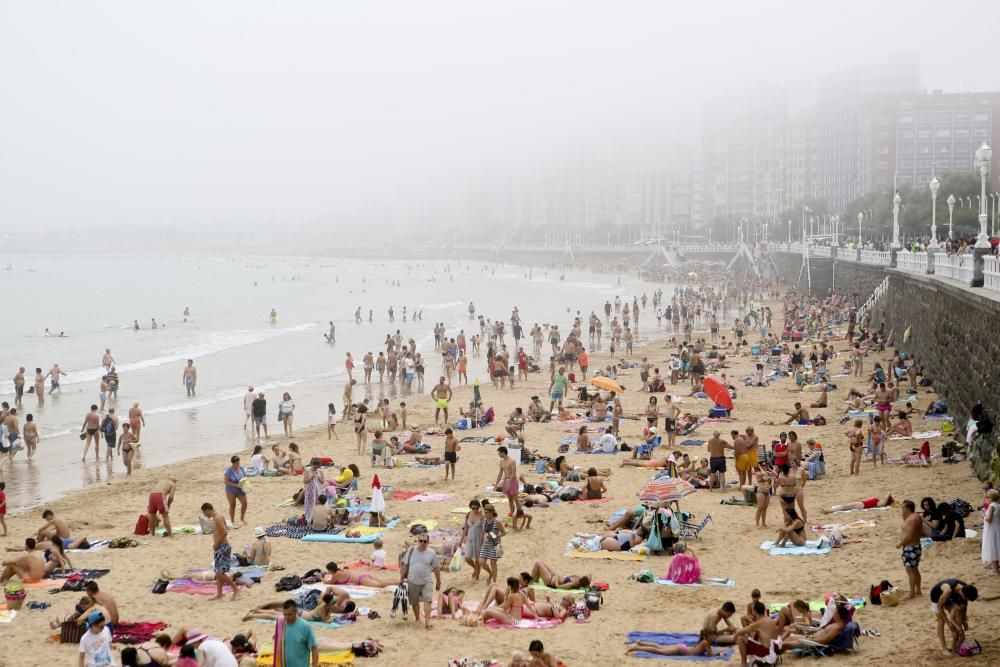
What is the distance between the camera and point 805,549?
1232cm

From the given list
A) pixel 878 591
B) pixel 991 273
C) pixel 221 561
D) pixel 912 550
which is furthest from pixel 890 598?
pixel 991 273

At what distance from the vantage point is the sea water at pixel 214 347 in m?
23.2

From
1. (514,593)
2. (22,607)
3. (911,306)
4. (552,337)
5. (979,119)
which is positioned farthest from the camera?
(979,119)

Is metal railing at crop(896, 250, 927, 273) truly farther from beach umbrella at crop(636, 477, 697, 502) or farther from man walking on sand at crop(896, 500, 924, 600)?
man walking on sand at crop(896, 500, 924, 600)

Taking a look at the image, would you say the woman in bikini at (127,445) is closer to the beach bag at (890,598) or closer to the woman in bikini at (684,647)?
the woman in bikini at (684,647)

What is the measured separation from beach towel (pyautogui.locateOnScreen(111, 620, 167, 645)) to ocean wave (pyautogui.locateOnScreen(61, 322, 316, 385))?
2775 centimetres

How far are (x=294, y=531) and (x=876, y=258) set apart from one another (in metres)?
32.8

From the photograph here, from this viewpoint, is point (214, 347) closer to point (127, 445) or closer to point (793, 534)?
point (127, 445)

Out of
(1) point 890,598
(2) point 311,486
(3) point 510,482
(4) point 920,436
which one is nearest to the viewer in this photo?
(1) point 890,598

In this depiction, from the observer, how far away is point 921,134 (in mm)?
118750

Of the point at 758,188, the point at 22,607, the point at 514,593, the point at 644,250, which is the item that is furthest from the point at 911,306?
the point at 758,188

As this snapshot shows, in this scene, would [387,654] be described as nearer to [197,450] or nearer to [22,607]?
[22,607]

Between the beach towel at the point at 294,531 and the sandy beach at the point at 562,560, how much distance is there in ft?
0.74

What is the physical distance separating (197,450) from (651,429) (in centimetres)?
970
